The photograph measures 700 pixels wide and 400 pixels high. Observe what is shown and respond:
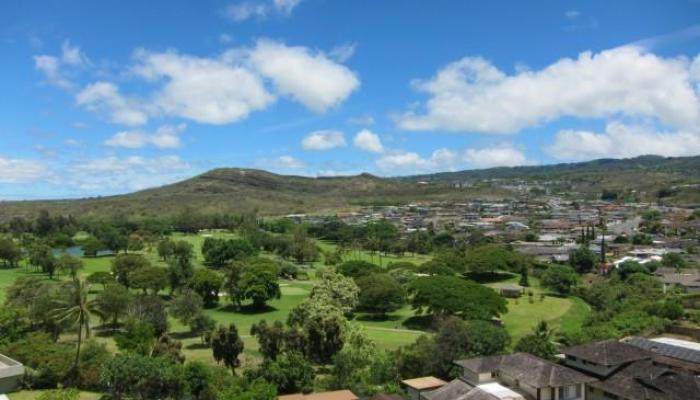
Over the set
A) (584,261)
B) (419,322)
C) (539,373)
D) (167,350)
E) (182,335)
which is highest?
(539,373)

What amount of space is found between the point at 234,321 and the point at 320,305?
14569mm

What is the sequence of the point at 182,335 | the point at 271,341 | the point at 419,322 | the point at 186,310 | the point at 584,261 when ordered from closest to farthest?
the point at 271,341
the point at 186,310
the point at 182,335
the point at 419,322
the point at 584,261

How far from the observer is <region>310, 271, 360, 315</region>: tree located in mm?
54562

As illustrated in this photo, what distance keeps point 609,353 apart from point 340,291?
2919 centimetres

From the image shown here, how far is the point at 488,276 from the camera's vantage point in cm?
7906

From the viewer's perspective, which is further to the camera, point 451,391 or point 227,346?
point 227,346

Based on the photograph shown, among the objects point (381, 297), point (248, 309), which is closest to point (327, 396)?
point (381, 297)

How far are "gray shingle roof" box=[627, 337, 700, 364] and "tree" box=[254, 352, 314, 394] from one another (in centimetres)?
2010

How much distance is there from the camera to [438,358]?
34125mm

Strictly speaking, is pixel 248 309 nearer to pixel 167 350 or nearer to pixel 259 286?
pixel 259 286

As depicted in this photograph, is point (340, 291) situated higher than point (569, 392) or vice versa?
point (340, 291)

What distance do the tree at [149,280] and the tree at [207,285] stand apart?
3.99m

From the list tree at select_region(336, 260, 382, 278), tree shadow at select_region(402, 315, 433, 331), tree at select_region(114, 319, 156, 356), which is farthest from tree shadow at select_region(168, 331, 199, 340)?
tree at select_region(336, 260, 382, 278)

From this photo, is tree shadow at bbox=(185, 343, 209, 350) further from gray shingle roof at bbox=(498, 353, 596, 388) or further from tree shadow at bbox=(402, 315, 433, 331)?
gray shingle roof at bbox=(498, 353, 596, 388)
